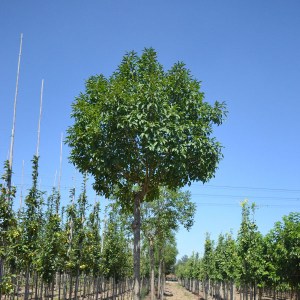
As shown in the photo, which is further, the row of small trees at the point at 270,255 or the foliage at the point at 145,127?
the row of small trees at the point at 270,255

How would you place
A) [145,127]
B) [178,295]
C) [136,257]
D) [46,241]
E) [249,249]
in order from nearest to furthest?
1. [145,127]
2. [136,257]
3. [46,241]
4. [249,249]
5. [178,295]

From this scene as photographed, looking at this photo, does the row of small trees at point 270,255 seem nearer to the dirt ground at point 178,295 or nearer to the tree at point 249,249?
the tree at point 249,249

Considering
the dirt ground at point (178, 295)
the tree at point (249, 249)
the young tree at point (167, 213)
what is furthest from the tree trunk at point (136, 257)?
the dirt ground at point (178, 295)

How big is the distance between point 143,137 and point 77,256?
15.4 m

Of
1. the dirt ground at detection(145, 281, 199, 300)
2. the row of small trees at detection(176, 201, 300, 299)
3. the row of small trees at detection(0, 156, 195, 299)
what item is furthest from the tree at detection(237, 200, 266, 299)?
the dirt ground at detection(145, 281, 199, 300)

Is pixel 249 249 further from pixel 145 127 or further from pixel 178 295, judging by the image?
pixel 178 295

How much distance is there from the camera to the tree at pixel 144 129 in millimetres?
12617

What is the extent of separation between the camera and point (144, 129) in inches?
482

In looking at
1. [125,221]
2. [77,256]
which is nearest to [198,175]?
[77,256]

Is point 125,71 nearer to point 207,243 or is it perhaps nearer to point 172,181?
point 172,181

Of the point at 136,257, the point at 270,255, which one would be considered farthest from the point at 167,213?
the point at 136,257

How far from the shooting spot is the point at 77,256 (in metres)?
25.4

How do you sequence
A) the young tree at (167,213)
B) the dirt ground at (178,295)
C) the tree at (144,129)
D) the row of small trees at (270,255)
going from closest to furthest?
1. the tree at (144,129)
2. the row of small trees at (270,255)
3. the young tree at (167,213)
4. the dirt ground at (178,295)

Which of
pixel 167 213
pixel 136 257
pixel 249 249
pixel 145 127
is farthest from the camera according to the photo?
pixel 167 213
